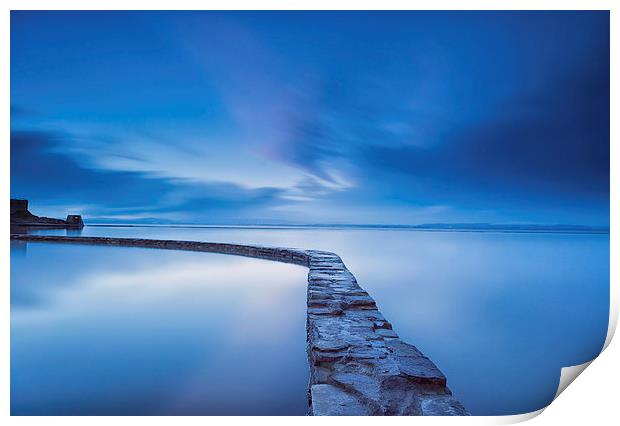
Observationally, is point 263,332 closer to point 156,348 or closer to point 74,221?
point 156,348

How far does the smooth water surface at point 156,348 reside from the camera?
192cm

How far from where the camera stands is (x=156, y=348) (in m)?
2.48

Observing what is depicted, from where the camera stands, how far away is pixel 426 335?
3.07 metres

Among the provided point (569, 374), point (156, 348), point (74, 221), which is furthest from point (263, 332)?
point (74, 221)

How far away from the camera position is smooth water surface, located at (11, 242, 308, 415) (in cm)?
192

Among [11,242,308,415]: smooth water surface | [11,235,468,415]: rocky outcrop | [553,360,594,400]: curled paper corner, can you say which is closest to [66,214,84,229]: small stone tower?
[11,242,308,415]: smooth water surface

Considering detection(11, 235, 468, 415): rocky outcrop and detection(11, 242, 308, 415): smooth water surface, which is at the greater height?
detection(11, 235, 468, 415): rocky outcrop

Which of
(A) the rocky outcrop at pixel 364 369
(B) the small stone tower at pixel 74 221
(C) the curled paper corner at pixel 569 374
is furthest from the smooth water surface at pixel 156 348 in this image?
(B) the small stone tower at pixel 74 221

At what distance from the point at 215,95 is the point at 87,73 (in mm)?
1064
